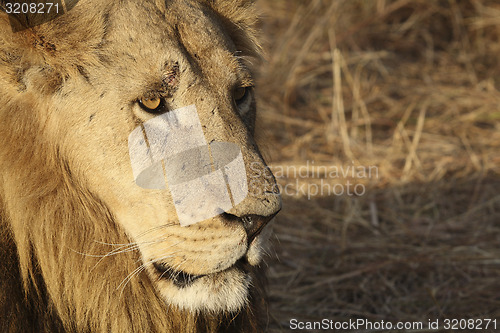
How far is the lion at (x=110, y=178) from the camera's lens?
2094mm

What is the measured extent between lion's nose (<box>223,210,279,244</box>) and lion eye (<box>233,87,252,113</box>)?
566mm

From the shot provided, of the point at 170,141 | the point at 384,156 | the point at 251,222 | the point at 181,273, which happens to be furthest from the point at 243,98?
the point at 384,156

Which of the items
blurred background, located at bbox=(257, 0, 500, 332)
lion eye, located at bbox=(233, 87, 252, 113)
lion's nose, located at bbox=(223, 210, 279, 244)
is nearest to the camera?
lion's nose, located at bbox=(223, 210, 279, 244)

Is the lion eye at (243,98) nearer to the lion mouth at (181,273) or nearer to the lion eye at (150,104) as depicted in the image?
the lion eye at (150,104)

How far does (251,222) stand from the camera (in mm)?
2062

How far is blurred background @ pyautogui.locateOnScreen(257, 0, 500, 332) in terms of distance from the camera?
11.5 ft

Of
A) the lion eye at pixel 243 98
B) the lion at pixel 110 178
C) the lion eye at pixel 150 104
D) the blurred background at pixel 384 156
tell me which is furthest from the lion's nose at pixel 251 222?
the blurred background at pixel 384 156

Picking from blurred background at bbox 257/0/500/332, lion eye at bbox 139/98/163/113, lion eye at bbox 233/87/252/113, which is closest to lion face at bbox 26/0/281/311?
lion eye at bbox 139/98/163/113

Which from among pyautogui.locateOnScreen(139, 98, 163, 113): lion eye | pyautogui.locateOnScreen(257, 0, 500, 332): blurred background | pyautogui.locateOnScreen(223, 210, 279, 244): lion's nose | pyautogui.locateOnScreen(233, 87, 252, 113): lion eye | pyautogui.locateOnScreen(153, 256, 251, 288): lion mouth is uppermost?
pyautogui.locateOnScreen(139, 98, 163, 113): lion eye

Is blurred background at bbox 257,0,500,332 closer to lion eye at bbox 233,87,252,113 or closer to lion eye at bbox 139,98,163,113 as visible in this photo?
lion eye at bbox 233,87,252,113

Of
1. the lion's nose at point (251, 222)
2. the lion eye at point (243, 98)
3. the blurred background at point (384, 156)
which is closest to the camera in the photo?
the lion's nose at point (251, 222)

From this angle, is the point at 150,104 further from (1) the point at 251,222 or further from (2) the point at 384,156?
(2) the point at 384,156

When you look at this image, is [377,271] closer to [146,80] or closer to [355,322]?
[355,322]

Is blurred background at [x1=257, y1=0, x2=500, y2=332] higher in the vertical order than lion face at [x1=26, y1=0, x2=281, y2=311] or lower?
lower
